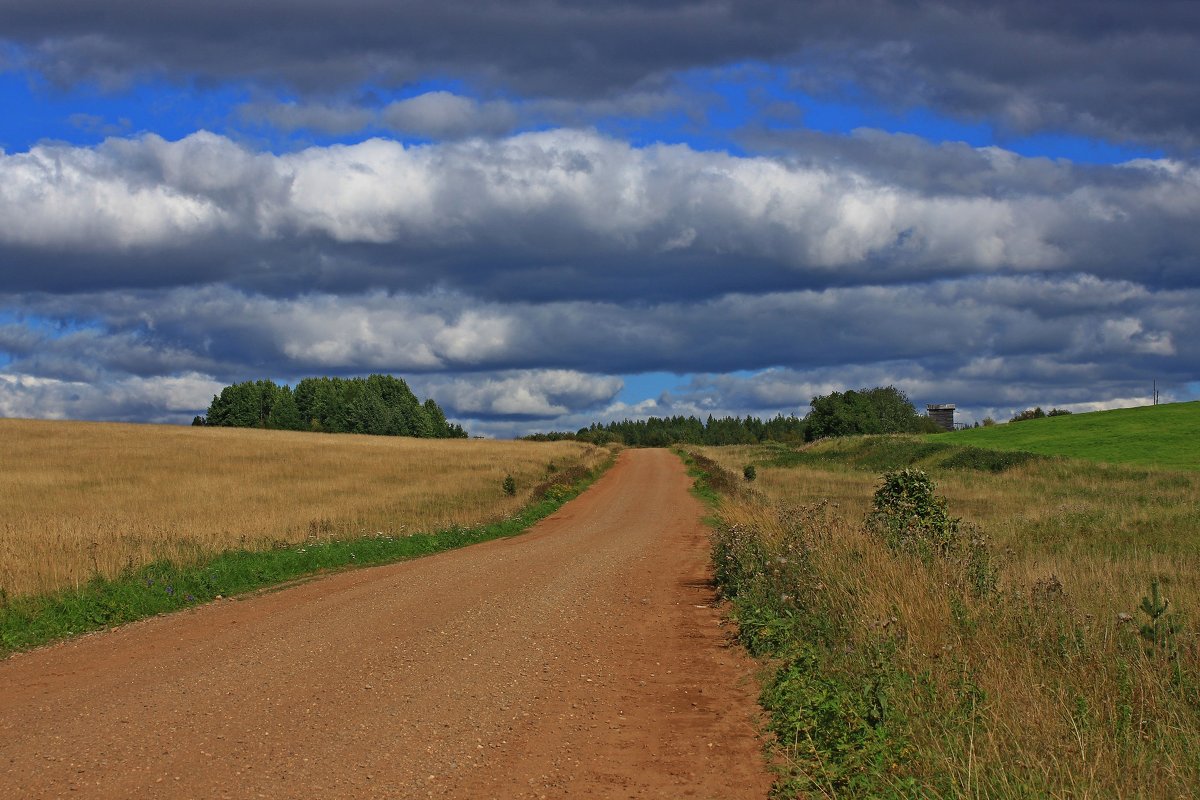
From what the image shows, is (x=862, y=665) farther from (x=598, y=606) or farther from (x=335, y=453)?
(x=335, y=453)

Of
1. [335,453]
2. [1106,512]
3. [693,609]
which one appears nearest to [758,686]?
[693,609]

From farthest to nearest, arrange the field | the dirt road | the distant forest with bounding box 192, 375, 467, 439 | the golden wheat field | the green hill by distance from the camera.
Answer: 1. the distant forest with bounding box 192, 375, 467, 439
2. the green hill
3. the golden wheat field
4. the dirt road
5. the field

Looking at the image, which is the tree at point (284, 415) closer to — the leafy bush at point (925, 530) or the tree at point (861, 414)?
the tree at point (861, 414)

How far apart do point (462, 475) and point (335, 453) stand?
52.3ft

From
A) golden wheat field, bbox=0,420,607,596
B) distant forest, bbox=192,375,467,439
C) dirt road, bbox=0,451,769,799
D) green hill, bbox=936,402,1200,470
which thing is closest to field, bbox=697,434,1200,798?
dirt road, bbox=0,451,769,799

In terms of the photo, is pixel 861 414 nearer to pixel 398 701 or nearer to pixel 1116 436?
pixel 1116 436

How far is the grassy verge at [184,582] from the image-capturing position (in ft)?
38.6

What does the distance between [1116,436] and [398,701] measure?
60.9 metres

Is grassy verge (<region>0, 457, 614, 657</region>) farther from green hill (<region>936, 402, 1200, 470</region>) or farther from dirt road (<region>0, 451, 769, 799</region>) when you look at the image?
green hill (<region>936, 402, 1200, 470</region>)

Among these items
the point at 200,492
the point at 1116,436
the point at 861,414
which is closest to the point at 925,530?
the point at 200,492

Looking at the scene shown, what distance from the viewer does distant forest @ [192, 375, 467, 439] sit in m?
147

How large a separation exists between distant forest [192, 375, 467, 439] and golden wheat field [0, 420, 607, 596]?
7412 centimetres

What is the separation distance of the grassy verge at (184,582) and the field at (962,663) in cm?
747

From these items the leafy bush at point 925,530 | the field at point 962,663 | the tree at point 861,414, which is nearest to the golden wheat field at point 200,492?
the field at point 962,663
